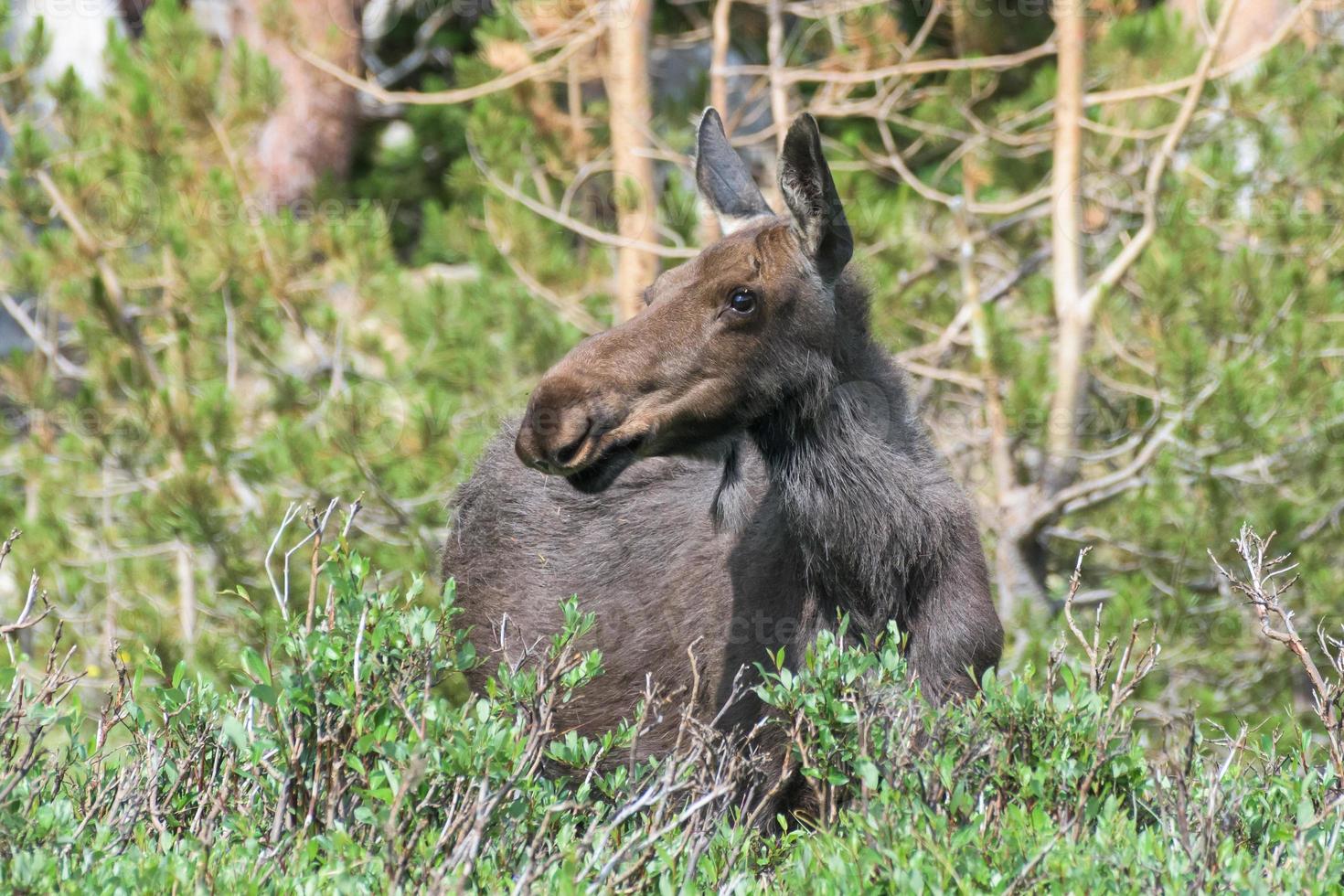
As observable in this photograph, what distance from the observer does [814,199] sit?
4238 millimetres

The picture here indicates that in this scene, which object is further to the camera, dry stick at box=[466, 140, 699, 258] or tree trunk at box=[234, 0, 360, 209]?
tree trunk at box=[234, 0, 360, 209]

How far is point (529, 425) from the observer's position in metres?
3.83

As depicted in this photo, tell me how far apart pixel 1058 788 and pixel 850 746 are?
0.52m

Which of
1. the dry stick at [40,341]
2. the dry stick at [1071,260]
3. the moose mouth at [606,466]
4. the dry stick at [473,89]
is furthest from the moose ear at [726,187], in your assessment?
the dry stick at [40,341]

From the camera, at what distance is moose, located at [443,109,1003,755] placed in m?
4.01

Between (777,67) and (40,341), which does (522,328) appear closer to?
(777,67)

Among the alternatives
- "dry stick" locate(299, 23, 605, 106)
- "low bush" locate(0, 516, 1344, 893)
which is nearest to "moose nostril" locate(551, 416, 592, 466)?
"low bush" locate(0, 516, 1344, 893)

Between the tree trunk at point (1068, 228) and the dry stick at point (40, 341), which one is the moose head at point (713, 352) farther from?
the dry stick at point (40, 341)

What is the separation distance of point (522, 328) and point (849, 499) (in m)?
4.59

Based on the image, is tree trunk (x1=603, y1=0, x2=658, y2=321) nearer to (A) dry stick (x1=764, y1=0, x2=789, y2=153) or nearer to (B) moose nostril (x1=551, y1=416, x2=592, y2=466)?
(A) dry stick (x1=764, y1=0, x2=789, y2=153)

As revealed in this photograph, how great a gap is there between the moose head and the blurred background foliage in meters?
3.39

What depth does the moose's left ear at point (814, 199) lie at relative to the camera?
13.5 ft

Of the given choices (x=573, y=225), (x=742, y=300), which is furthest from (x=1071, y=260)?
(x=742, y=300)

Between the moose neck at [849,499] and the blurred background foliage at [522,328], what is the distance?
335 centimetres
